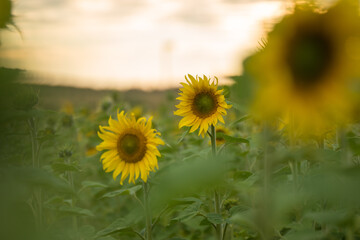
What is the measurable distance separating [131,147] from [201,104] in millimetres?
399

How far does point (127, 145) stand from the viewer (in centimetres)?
159

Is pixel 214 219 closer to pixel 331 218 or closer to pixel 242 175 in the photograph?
pixel 242 175

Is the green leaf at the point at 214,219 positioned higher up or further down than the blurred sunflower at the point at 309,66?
further down

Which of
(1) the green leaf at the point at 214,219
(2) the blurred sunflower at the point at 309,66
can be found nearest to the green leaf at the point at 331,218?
(2) the blurred sunflower at the point at 309,66

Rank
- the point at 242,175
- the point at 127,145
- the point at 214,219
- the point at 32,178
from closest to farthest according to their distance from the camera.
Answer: the point at 32,178, the point at 214,219, the point at 242,175, the point at 127,145

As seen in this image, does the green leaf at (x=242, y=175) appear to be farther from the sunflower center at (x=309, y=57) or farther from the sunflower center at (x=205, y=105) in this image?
the sunflower center at (x=309, y=57)

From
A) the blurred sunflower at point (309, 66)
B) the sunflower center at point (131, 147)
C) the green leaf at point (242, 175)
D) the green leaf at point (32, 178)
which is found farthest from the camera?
the sunflower center at point (131, 147)

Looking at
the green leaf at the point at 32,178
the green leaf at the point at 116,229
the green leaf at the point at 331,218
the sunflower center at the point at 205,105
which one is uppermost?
the sunflower center at the point at 205,105

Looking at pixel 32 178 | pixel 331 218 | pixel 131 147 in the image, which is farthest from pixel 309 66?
pixel 131 147

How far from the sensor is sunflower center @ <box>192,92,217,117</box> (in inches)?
60.7

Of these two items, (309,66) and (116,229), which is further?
(116,229)

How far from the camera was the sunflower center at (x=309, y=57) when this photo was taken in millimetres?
615

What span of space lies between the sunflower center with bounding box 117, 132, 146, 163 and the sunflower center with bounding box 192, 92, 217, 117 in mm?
300

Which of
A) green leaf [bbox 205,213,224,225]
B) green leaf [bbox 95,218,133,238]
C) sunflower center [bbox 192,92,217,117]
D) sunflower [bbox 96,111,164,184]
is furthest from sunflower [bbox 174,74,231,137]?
green leaf [bbox 95,218,133,238]
